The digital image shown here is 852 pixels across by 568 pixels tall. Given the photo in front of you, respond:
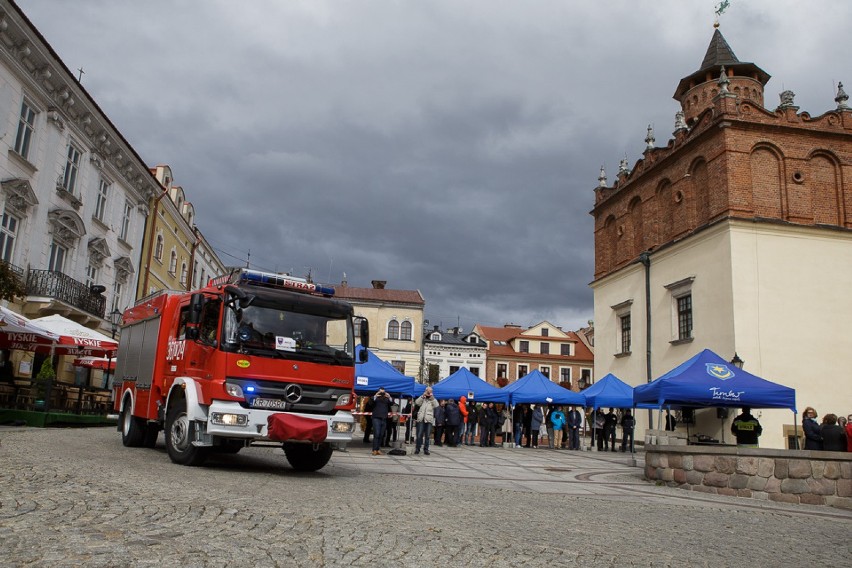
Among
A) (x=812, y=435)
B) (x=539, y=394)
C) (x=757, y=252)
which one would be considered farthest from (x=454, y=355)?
(x=812, y=435)

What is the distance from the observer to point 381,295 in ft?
215

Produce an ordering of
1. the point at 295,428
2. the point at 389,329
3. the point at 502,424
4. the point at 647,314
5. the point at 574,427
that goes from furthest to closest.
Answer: the point at 389,329
the point at 647,314
the point at 502,424
the point at 574,427
the point at 295,428

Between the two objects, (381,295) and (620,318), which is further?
(381,295)

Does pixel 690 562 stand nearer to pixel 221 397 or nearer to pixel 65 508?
pixel 65 508

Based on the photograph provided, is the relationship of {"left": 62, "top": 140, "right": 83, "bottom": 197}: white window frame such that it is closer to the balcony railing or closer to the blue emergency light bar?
the balcony railing

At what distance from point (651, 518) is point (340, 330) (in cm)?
531

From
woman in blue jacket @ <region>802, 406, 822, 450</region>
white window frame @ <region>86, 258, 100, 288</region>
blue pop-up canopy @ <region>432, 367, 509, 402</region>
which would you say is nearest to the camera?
woman in blue jacket @ <region>802, 406, 822, 450</region>

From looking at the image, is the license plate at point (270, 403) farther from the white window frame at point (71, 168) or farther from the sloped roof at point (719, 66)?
the sloped roof at point (719, 66)

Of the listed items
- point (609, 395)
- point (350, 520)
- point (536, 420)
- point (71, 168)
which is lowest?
point (350, 520)

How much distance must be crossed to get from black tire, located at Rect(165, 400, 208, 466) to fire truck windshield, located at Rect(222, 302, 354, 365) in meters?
1.45

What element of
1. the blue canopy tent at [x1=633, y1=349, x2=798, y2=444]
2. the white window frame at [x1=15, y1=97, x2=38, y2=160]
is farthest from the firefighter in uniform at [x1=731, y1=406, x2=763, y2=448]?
the white window frame at [x1=15, y1=97, x2=38, y2=160]

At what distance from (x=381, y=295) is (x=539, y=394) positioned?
4154cm

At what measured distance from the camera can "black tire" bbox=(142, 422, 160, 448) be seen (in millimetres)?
12914

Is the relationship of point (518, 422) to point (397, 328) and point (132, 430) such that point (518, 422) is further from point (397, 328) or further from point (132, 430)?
point (397, 328)
